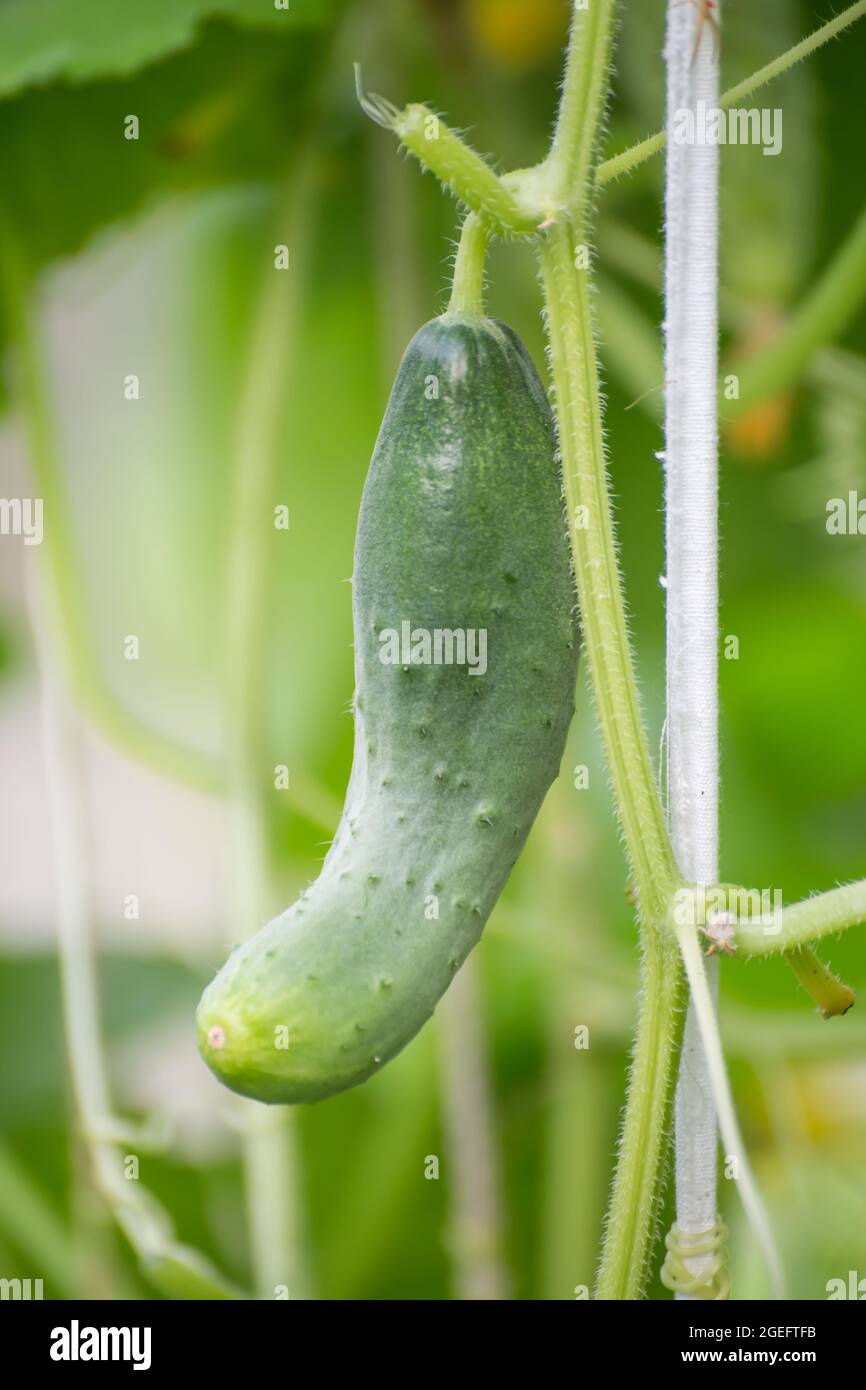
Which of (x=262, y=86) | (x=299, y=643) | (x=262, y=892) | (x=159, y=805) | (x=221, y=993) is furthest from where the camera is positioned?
(x=159, y=805)

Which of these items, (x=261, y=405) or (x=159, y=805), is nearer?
(x=261, y=405)

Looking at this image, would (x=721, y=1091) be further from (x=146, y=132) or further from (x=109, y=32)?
(x=146, y=132)

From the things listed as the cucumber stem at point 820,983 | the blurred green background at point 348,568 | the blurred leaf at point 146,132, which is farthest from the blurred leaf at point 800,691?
the cucumber stem at point 820,983

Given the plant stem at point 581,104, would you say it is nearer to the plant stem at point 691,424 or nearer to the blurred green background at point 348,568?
the plant stem at point 691,424
